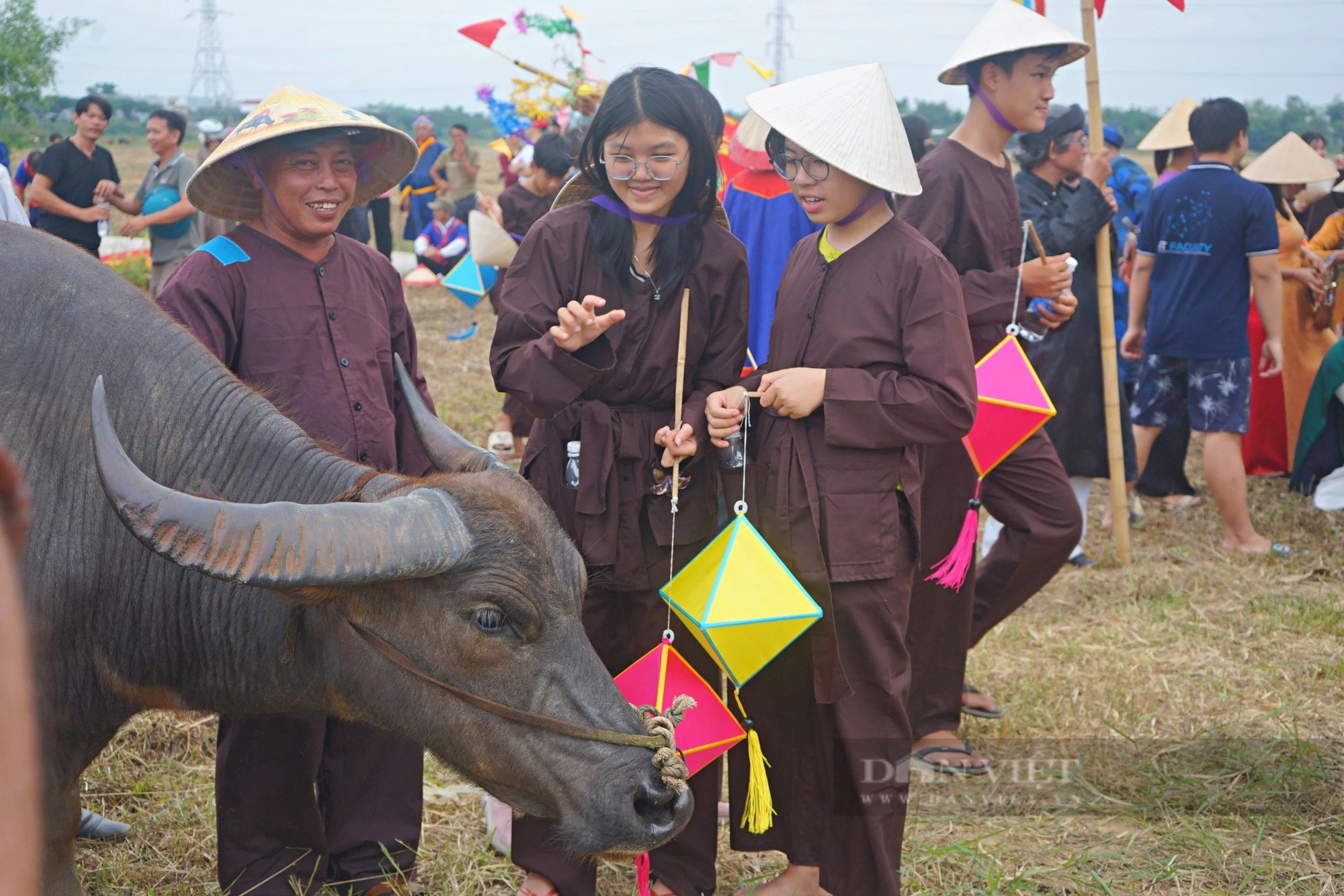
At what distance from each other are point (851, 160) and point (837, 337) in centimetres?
46

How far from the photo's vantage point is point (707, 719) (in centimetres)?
A: 287

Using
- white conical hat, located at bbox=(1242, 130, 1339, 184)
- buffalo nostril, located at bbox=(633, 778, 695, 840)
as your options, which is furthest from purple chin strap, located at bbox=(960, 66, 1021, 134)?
white conical hat, located at bbox=(1242, 130, 1339, 184)

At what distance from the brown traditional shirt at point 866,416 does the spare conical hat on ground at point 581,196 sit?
14.4 inches

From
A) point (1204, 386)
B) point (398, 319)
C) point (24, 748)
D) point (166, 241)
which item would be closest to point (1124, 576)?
point (1204, 386)

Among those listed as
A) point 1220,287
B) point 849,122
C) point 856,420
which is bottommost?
point 856,420

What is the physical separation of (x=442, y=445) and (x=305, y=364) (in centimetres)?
46

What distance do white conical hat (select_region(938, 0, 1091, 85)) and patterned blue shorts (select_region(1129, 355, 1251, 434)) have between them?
3.20 m

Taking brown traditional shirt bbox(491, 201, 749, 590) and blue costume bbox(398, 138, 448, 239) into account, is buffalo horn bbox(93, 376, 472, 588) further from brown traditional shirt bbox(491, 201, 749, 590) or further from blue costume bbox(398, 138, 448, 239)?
blue costume bbox(398, 138, 448, 239)

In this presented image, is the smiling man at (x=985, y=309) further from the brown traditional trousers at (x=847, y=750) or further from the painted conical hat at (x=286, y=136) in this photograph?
the painted conical hat at (x=286, y=136)

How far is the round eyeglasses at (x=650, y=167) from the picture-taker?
2.97 metres

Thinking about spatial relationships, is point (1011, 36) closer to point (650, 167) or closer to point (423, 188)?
point (650, 167)

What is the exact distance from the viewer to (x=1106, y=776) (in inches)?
157

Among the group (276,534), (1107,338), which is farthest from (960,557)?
(1107,338)

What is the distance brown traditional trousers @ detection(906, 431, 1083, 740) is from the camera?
4.00 meters
